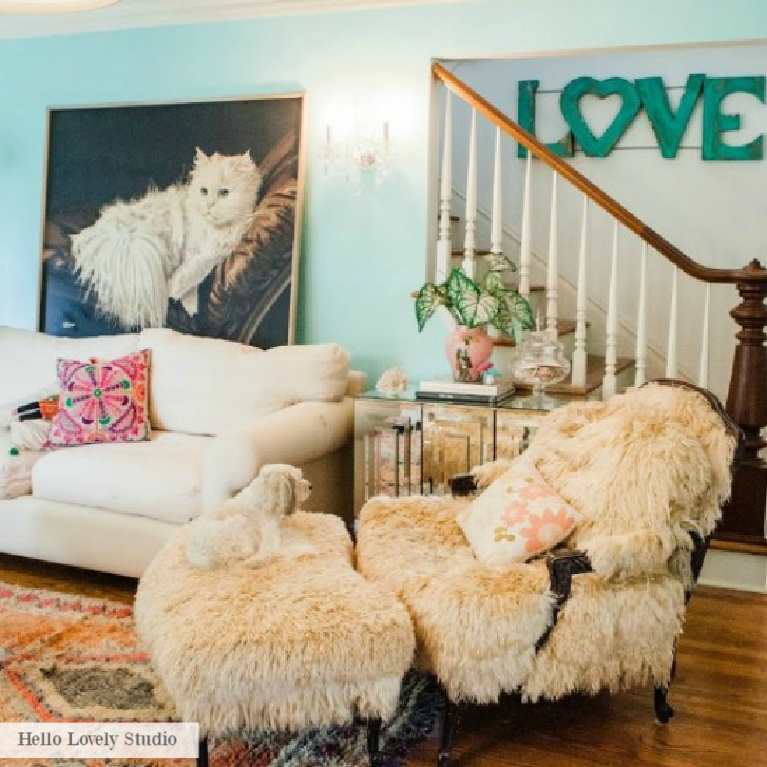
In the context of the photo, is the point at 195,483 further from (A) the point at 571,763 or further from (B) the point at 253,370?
(A) the point at 571,763

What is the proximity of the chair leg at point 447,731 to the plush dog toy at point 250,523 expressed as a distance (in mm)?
615

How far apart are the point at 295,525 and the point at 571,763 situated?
3.36 ft

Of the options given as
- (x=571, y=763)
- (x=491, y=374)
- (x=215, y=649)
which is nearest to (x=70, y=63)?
(x=491, y=374)

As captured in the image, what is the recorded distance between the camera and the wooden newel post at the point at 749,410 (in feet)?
11.8

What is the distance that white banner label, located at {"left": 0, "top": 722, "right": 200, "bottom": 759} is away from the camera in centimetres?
239

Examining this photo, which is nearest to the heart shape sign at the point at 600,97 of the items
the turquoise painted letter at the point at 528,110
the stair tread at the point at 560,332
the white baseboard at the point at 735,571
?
the turquoise painted letter at the point at 528,110

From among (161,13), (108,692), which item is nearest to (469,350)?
(108,692)

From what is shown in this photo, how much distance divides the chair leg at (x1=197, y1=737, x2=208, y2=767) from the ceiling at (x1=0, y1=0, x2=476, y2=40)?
3.11 m

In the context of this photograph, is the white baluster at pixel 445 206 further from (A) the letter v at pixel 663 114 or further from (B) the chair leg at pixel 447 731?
(B) the chair leg at pixel 447 731

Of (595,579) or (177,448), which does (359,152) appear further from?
(595,579)

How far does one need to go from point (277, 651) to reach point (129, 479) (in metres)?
1.52

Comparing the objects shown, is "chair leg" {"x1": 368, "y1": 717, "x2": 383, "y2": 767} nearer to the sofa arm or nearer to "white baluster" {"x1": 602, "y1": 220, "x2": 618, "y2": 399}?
the sofa arm

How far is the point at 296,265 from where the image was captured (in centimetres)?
431

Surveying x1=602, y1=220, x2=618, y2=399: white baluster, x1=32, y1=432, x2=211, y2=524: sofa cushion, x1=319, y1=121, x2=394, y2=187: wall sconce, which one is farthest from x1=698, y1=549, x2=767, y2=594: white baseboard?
x1=319, y1=121, x2=394, y2=187: wall sconce
